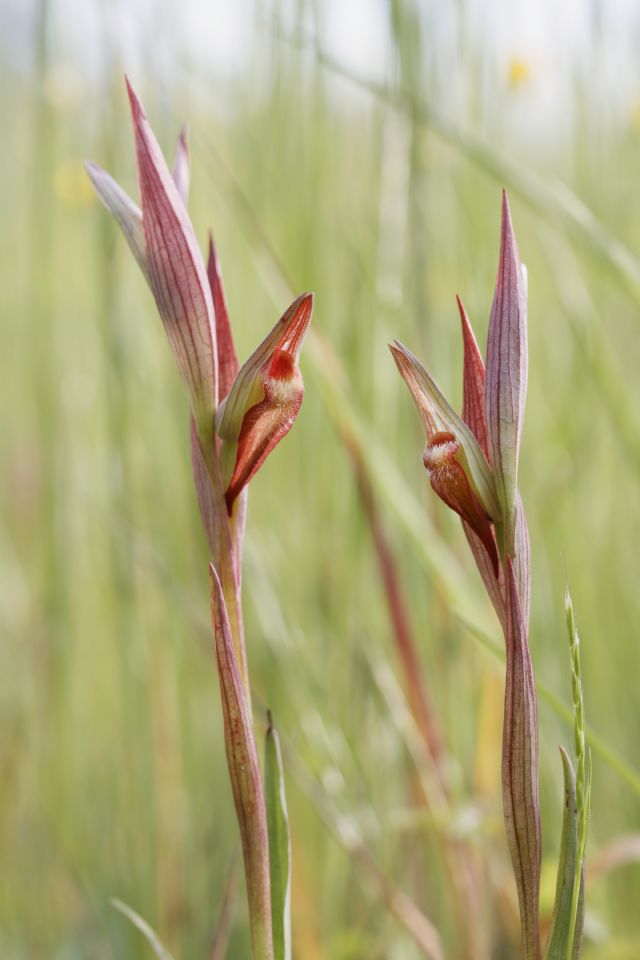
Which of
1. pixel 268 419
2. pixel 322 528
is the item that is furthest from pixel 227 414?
pixel 322 528

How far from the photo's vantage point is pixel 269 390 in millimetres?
217

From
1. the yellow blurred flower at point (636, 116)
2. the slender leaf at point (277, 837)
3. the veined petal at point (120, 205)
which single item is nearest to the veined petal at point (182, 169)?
the veined petal at point (120, 205)

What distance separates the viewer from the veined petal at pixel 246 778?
208mm

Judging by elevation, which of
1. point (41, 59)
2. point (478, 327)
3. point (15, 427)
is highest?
point (15, 427)

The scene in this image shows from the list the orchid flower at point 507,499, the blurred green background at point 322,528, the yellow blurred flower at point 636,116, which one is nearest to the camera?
the orchid flower at point 507,499

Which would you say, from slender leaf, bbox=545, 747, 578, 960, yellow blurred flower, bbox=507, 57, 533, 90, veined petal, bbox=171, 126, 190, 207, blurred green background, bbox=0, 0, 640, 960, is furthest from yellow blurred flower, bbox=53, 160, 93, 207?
slender leaf, bbox=545, 747, 578, 960

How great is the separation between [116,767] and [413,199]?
0.59 meters

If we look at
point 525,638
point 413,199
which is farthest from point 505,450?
point 413,199

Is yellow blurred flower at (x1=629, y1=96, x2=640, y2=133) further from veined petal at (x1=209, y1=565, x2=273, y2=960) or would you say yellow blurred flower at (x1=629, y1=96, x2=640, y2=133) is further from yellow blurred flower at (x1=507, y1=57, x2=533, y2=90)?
veined petal at (x1=209, y1=565, x2=273, y2=960)

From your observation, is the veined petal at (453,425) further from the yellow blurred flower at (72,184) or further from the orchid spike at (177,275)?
the yellow blurred flower at (72,184)

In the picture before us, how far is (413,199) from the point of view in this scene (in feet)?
2.03

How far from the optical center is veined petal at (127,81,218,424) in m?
0.22

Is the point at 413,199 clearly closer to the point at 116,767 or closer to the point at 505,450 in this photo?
the point at 505,450

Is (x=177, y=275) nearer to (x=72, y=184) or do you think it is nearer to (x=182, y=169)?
(x=182, y=169)
